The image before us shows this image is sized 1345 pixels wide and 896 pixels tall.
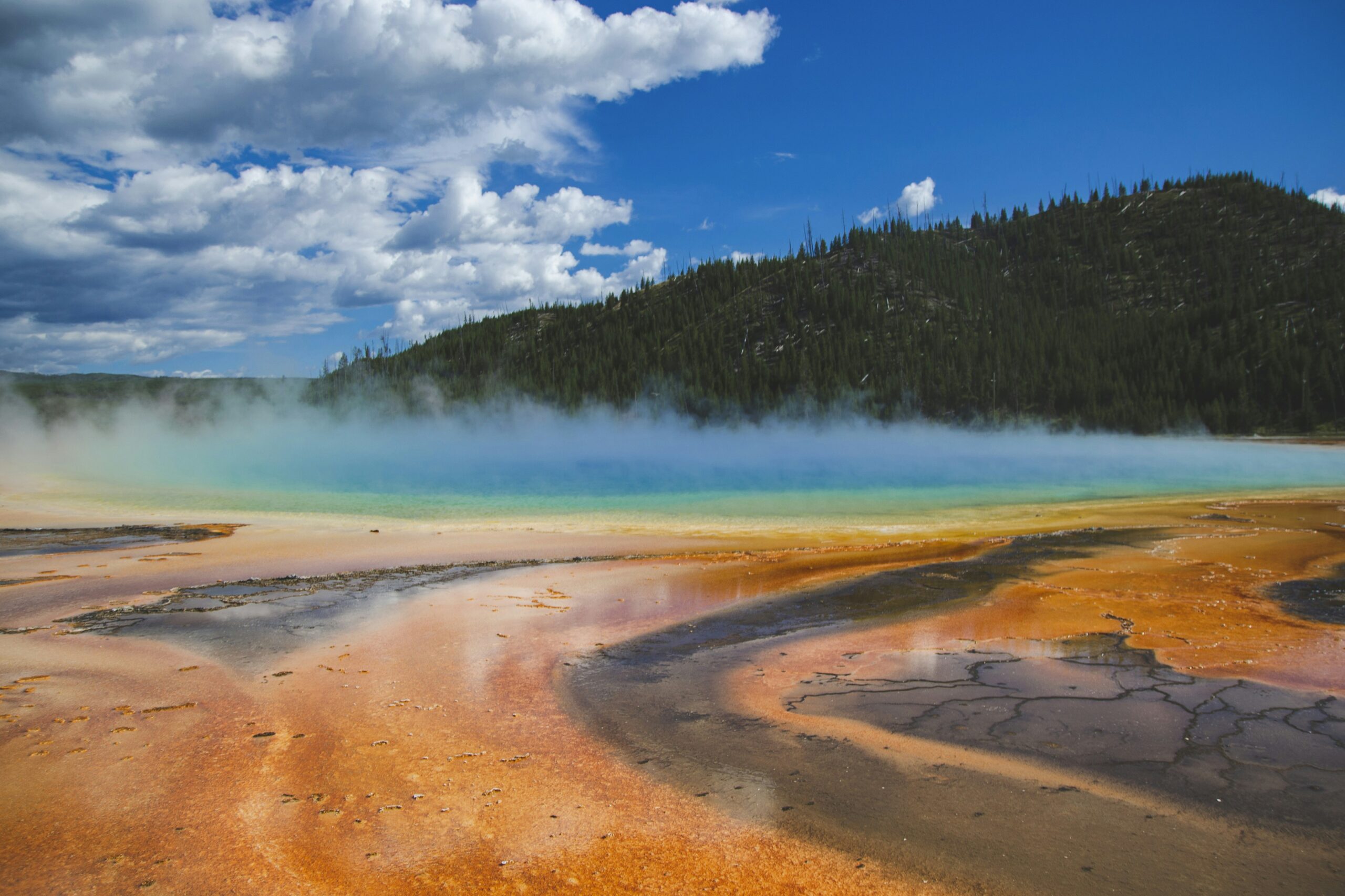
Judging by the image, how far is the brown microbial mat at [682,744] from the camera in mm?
3924

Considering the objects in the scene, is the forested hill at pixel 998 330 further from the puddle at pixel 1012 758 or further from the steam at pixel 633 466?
the puddle at pixel 1012 758

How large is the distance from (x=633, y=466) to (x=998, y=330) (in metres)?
83.1

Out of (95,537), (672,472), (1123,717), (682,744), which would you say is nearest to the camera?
(682,744)

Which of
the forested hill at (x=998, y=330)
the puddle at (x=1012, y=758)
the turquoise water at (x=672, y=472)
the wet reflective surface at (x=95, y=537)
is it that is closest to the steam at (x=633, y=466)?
the turquoise water at (x=672, y=472)

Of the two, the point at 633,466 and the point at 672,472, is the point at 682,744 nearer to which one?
the point at 672,472

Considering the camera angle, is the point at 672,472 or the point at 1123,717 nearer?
the point at 1123,717

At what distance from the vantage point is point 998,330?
110 meters

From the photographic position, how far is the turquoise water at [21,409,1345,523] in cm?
2438

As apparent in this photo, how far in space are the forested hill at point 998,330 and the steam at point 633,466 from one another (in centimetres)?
996

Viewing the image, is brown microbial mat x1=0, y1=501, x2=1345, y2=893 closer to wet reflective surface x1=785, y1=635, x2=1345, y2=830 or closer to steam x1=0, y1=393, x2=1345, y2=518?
wet reflective surface x1=785, y1=635, x2=1345, y2=830

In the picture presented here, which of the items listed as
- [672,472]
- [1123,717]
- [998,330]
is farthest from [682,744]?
[998,330]

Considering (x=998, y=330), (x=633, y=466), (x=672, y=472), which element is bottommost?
(x=672, y=472)

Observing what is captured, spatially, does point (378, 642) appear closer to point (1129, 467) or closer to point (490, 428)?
point (1129, 467)

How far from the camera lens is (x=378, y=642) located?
8.20 meters
